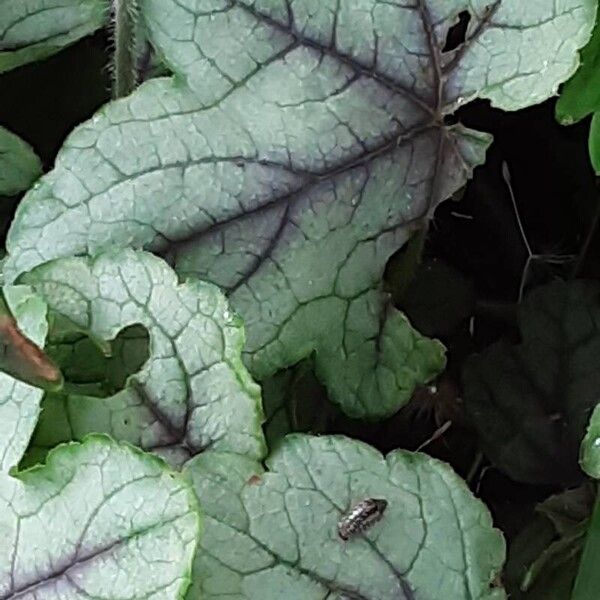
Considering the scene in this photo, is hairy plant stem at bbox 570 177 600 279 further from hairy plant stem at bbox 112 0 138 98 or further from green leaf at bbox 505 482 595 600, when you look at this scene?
hairy plant stem at bbox 112 0 138 98

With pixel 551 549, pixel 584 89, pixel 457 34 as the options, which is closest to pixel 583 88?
pixel 584 89

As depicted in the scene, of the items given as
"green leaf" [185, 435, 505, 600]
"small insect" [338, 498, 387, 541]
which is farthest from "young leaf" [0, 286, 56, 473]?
"small insect" [338, 498, 387, 541]

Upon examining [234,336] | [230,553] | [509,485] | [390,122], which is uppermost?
[390,122]

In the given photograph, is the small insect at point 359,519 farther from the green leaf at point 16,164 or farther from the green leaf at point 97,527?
the green leaf at point 16,164

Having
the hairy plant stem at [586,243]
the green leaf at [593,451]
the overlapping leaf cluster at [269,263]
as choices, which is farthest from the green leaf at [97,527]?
the hairy plant stem at [586,243]

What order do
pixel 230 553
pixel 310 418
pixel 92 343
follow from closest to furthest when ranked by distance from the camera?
pixel 230 553
pixel 92 343
pixel 310 418

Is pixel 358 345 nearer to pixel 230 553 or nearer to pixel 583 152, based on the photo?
pixel 230 553

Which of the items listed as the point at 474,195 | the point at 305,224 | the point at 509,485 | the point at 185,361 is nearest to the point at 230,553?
the point at 185,361
